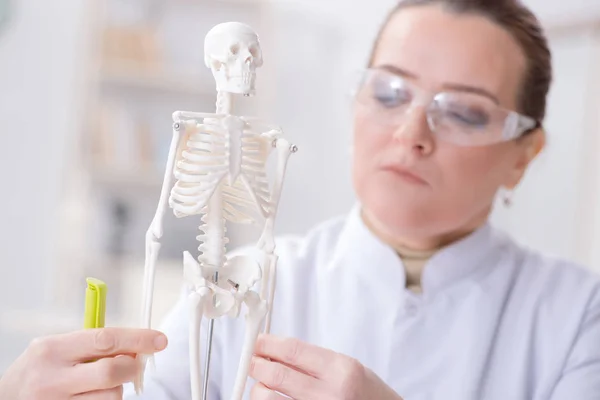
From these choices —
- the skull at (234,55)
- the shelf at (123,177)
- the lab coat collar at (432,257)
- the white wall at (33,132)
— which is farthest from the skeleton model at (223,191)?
the shelf at (123,177)

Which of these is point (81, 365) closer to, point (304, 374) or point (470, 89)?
point (304, 374)

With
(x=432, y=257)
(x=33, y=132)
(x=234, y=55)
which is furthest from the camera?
(x=33, y=132)

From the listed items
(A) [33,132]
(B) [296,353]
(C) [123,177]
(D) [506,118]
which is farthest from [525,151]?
(C) [123,177]

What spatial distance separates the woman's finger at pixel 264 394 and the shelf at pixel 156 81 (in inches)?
111

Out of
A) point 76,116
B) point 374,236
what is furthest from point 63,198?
point 374,236

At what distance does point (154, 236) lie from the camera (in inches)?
29.6

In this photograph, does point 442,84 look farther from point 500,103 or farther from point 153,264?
point 153,264

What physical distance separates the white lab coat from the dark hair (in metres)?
0.22

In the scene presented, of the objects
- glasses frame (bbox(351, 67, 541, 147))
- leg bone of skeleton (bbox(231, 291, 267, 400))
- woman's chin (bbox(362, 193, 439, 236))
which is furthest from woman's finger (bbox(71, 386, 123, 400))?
glasses frame (bbox(351, 67, 541, 147))

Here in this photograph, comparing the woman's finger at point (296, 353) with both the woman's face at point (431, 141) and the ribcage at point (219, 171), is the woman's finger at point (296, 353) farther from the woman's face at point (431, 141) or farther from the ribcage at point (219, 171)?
the woman's face at point (431, 141)

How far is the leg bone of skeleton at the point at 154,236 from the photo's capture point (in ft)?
2.36

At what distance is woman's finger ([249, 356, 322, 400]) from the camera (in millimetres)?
774

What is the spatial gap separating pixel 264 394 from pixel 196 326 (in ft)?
0.34

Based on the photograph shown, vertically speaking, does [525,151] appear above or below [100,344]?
above
